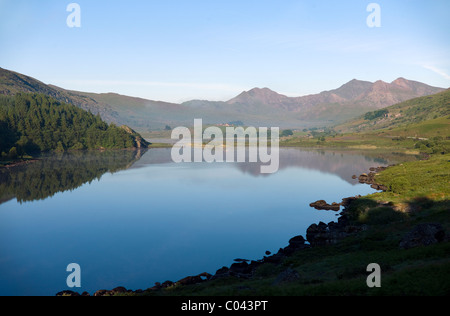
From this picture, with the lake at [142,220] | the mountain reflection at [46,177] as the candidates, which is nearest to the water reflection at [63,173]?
the mountain reflection at [46,177]

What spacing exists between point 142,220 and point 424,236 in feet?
148

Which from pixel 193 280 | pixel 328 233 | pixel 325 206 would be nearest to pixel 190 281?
pixel 193 280

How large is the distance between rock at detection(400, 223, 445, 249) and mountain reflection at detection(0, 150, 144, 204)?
7513cm

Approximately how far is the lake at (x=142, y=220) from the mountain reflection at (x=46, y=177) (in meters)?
0.28

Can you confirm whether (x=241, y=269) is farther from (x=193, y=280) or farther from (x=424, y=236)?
(x=424, y=236)

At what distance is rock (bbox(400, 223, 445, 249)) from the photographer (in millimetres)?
29703

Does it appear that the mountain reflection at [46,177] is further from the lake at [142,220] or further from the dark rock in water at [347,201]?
the dark rock in water at [347,201]

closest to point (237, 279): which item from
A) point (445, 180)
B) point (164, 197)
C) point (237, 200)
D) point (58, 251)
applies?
point (58, 251)

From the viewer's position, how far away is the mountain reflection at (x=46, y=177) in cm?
8168

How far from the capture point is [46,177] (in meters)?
102

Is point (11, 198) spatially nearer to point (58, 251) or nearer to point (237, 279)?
point (58, 251)

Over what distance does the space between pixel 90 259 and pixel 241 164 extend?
9977cm

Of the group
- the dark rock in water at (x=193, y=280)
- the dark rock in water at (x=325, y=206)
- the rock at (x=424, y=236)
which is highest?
the rock at (x=424, y=236)

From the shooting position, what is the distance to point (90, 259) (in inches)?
1678
